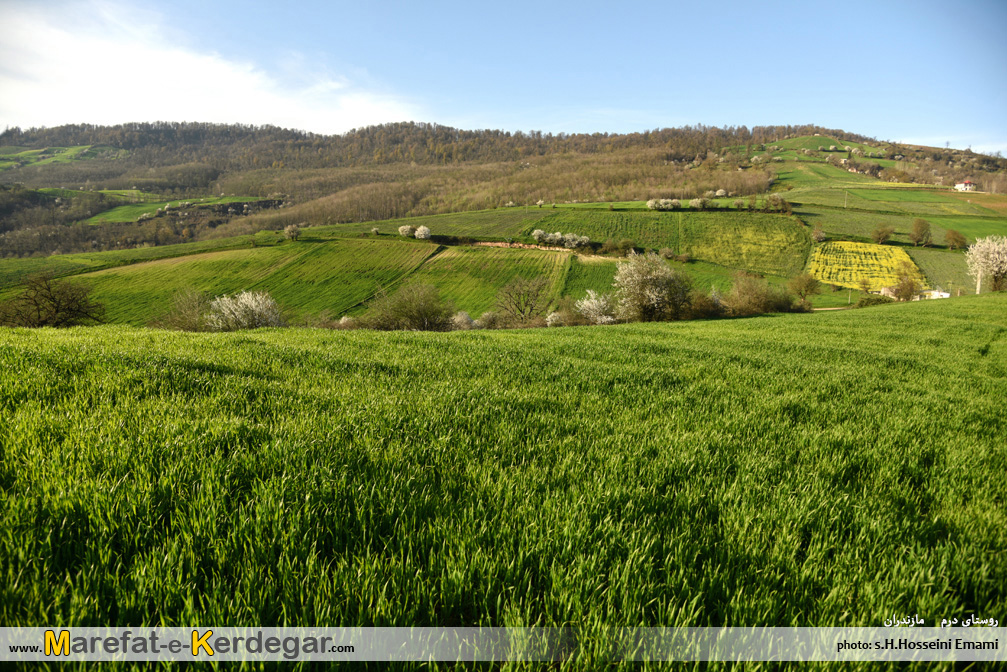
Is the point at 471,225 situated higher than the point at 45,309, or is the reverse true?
the point at 471,225

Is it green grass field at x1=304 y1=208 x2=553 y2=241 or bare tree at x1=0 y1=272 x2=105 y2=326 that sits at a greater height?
green grass field at x1=304 y1=208 x2=553 y2=241

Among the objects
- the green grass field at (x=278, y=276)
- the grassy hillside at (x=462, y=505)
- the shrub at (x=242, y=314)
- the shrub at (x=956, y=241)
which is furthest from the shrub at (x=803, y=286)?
the shrub at (x=242, y=314)

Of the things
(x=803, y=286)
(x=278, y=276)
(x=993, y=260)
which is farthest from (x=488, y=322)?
(x=993, y=260)

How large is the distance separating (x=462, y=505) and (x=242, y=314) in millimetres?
59630

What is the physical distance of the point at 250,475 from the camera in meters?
2.87

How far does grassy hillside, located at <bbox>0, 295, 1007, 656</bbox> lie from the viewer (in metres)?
1.92

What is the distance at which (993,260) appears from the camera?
187 ft

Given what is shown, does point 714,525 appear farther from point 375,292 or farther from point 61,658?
point 375,292

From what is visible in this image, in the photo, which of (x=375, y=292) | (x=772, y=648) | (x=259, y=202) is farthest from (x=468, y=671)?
(x=259, y=202)

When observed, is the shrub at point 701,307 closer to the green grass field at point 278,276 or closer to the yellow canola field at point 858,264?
the yellow canola field at point 858,264

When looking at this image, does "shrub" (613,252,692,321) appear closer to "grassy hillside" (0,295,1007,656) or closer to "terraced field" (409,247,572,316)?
"terraced field" (409,247,572,316)

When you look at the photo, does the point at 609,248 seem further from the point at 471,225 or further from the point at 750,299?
the point at 750,299

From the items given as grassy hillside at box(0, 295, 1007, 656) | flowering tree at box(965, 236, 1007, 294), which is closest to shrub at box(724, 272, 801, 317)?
flowering tree at box(965, 236, 1007, 294)

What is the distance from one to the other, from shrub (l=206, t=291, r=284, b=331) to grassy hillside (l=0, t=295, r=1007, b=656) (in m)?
50.0
